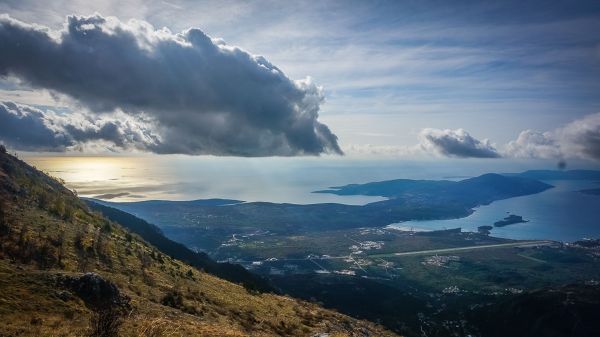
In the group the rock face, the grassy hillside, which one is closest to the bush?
the grassy hillside

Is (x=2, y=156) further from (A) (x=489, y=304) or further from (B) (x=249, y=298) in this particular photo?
(A) (x=489, y=304)

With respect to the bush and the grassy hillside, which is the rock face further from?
the bush

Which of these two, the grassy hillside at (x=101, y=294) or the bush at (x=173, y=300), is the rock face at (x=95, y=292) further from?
the bush at (x=173, y=300)

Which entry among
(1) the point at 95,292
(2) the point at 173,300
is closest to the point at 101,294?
(1) the point at 95,292

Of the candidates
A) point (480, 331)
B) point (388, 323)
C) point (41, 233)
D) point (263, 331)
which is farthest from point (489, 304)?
point (41, 233)

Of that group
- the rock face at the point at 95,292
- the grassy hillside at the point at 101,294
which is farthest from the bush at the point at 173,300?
the rock face at the point at 95,292

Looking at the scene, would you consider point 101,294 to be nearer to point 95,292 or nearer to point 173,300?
point 95,292
